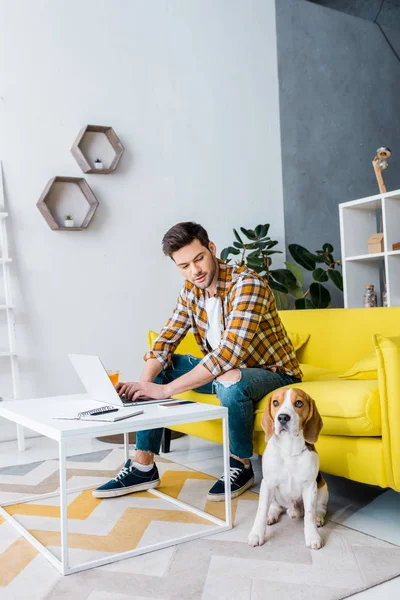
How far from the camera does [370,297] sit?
→ 359 cm

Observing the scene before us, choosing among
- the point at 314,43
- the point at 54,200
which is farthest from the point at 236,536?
the point at 314,43

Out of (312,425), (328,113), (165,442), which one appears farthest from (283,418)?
(328,113)

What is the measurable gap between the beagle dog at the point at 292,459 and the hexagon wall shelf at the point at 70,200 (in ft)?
7.37

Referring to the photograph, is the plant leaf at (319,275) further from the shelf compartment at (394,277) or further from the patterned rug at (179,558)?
the patterned rug at (179,558)

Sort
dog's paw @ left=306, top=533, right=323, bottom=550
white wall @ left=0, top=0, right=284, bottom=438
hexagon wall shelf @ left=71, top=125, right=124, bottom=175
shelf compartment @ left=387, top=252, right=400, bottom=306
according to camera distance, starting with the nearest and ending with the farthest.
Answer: dog's paw @ left=306, top=533, right=323, bottom=550
shelf compartment @ left=387, top=252, right=400, bottom=306
white wall @ left=0, top=0, right=284, bottom=438
hexagon wall shelf @ left=71, top=125, right=124, bottom=175

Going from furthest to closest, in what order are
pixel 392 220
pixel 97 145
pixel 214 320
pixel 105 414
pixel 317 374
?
pixel 97 145, pixel 392 220, pixel 317 374, pixel 214 320, pixel 105 414

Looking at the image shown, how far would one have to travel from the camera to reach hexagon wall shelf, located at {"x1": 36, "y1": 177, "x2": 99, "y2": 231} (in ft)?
12.2

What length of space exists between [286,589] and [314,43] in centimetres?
425

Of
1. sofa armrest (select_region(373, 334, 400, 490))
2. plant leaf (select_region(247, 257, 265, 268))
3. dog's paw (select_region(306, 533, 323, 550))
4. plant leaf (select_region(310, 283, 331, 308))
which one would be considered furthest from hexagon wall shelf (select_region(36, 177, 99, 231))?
dog's paw (select_region(306, 533, 323, 550))

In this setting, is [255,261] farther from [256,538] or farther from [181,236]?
[256,538]

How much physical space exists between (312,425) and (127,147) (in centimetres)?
270

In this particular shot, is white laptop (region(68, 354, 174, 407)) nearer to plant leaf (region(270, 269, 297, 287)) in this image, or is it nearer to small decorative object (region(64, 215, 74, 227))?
small decorative object (region(64, 215, 74, 227))

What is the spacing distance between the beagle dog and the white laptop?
46cm

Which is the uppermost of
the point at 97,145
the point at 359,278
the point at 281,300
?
the point at 97,145
